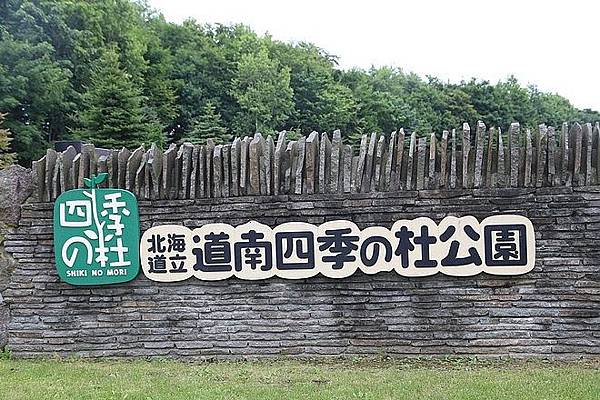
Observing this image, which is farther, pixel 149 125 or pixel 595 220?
pixel 149 125

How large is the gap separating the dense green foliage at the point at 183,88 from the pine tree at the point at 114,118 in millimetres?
37

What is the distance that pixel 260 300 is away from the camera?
17.5 ft

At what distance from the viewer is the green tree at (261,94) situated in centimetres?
2672

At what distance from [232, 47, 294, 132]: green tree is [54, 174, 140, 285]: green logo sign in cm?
2097

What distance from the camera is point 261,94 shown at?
87.5ft

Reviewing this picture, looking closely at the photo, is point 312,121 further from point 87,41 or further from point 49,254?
point 49,254

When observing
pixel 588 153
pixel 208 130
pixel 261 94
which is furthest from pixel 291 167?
pixel 261 94

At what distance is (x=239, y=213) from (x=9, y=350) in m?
2.15

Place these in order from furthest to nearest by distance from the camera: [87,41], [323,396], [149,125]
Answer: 1. [87,41]
2. [149,125]
3. [323,396]

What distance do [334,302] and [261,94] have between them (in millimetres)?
21987

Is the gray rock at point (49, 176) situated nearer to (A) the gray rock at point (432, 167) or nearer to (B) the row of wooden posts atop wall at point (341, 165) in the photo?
(B) the row of wooden posts atop wall at point (341, 165)

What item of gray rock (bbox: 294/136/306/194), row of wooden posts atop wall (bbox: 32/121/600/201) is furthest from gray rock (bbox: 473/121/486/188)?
gray rock (bbox: 294/136/306/194)

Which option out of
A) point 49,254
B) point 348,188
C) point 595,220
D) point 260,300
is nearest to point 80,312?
point 49,254

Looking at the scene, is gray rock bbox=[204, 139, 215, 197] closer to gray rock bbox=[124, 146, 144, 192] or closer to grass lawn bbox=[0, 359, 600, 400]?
gray rock bbox=[124, 146, 144, 192]
